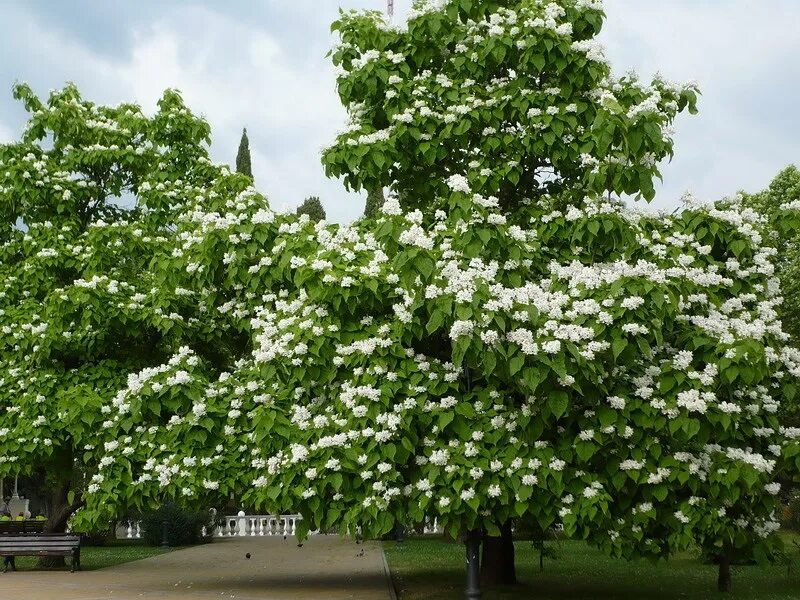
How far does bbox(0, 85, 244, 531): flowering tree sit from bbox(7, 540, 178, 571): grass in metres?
1.40

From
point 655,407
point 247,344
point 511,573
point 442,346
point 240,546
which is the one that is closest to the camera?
point 655,407

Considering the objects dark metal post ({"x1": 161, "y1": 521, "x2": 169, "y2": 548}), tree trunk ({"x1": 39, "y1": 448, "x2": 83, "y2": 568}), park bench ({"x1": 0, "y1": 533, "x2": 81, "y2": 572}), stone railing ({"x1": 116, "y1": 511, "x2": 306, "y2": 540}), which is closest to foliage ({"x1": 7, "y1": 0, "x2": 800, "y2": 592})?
park bench ({"x1": 0, "y1": 533, "x2": 81, "y2": 572})

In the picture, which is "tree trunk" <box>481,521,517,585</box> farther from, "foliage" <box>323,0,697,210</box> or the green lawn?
"foliage" <box>323,0,697,210</box>


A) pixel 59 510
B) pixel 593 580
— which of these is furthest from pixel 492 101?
pixel 59 510

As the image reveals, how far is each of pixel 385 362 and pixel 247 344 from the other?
20.5 feet

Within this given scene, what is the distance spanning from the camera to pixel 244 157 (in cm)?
4278

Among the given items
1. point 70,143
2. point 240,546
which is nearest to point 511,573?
point 70,143

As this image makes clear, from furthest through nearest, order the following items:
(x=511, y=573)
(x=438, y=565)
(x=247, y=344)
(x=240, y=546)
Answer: (x=240, y=546) → (x=438, y=565) → (x=247, y=344) → (x=511, y=573)

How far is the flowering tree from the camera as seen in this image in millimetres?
16641

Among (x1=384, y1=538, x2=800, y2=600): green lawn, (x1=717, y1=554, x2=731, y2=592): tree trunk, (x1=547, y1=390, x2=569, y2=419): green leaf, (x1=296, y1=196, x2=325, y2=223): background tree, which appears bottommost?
(x1=384, y1=538, x2=800, y2=600): green lawn

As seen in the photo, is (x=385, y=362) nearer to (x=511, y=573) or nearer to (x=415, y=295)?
(x=415, y=295)

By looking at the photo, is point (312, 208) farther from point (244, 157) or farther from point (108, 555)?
point (108, 555)

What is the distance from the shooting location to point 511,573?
51.0ft

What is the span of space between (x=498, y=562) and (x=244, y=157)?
30581mm
